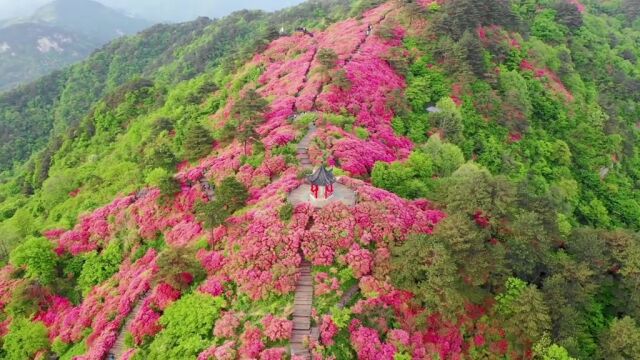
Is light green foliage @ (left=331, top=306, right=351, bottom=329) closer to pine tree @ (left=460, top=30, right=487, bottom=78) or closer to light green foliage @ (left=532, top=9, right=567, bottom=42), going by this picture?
pine tree @ (left=460, top=30, right=487, bottom=78)

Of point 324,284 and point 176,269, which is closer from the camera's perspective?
point 324,284

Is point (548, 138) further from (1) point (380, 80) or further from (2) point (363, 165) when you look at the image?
(2) point (363, 165)

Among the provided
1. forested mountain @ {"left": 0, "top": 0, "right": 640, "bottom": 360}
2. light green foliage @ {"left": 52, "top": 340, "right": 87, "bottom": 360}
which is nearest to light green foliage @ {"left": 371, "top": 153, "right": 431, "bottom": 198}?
forested mountain @ {"left": 0, "top": 0, "right": 640, "bottom": 360}

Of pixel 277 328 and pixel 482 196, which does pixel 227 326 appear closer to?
pixel 277 328

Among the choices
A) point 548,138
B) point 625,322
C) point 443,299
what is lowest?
point 548,138

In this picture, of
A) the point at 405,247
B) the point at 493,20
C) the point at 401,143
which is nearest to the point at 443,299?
the point at 405,247

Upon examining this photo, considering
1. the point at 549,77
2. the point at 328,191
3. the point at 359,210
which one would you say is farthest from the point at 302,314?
the point at 549,77

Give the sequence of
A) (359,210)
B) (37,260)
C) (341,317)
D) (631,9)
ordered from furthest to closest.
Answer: (631,9) < (37,260) < (359,210) < (341,317)
